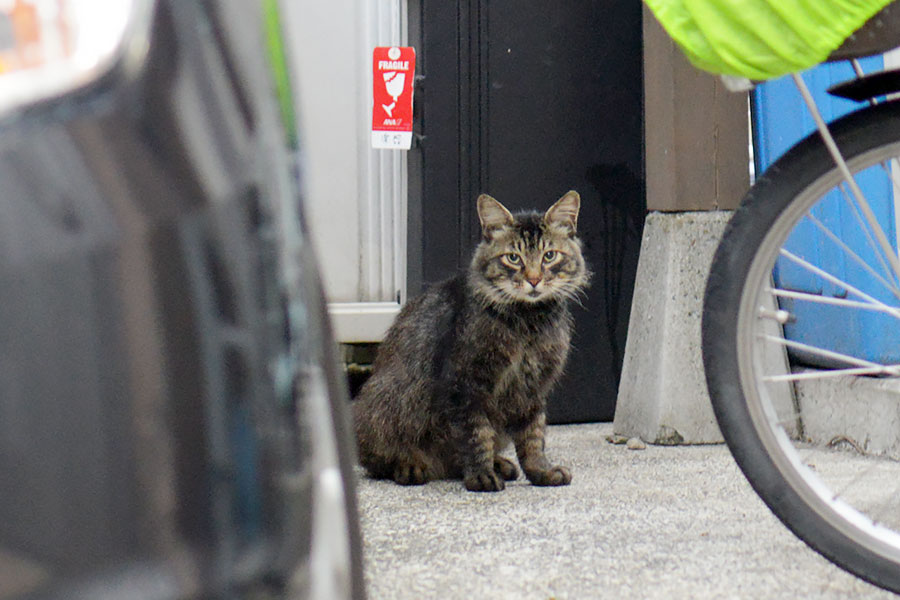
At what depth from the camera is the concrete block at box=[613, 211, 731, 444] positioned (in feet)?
8.25

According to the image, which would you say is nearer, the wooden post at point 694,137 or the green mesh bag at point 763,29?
the green mesh bag at point 763,29

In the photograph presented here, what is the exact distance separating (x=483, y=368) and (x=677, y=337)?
68 centimetres

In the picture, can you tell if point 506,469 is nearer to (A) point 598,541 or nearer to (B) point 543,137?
(A) point 598,541

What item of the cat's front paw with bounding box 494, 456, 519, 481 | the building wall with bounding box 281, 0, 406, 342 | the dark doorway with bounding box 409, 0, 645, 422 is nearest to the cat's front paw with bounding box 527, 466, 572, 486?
the cat's front paw with bounding box 494, 456, 519, 481

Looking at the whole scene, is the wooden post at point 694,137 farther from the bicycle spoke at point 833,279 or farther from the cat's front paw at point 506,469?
the bicycle spoke at point 833,279

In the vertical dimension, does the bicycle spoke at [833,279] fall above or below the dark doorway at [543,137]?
below

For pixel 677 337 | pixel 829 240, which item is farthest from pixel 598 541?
pixel 829 240

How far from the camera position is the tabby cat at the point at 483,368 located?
2.18m

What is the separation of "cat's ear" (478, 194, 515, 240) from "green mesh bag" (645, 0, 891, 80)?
4.43ft

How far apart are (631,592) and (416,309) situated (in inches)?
50.5

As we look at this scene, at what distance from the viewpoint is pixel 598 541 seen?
159 centimetres

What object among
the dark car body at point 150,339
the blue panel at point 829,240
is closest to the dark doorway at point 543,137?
the blue panel at point 829,240

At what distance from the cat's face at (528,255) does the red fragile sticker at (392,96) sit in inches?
20.1

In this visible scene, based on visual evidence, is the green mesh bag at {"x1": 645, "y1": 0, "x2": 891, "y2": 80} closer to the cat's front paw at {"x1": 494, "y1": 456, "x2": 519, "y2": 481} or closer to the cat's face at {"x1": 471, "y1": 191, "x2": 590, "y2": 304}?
the cat's face at {"x1": 471, "y1": 191, "x2": 590, "y2": 304}
